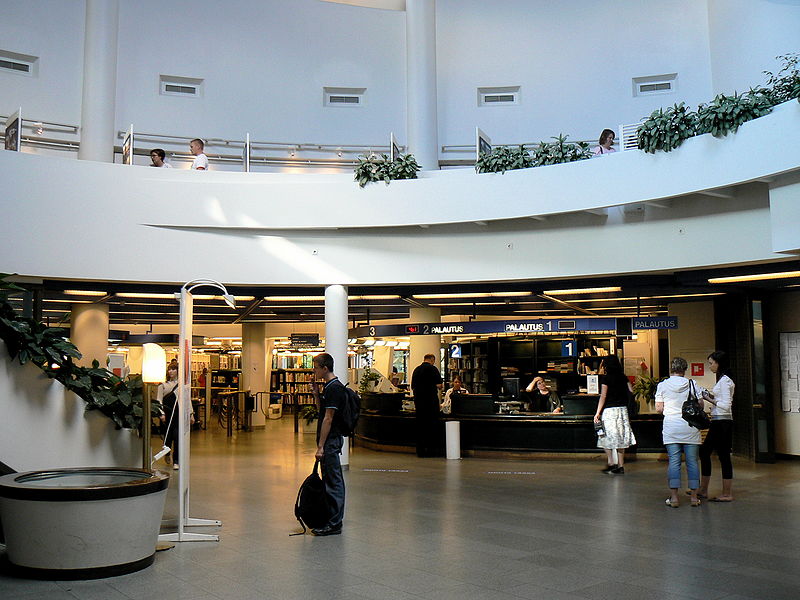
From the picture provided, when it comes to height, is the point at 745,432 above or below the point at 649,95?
below

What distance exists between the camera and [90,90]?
14359 mm

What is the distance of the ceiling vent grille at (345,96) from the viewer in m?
16.4

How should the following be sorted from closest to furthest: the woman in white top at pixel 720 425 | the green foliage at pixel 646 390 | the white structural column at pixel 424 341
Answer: the woman in white top at pixel 720 425 → the green foliage at pixel 646 390 → the white structural column at pixel 424 341

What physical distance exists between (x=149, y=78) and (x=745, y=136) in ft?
37.3

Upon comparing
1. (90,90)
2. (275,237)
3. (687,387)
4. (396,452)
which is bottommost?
(396,452)

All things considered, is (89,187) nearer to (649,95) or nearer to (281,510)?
(281,510)

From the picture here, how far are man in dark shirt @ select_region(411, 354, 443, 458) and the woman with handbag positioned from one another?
Result: 340cm

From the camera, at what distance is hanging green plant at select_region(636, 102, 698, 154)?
10023 mm

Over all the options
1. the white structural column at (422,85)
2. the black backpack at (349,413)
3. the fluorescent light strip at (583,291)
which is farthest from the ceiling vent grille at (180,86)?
the black backpack at (349,413)

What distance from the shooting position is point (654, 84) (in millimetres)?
16250

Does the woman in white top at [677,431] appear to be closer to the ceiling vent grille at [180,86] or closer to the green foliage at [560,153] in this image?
the green foliage at [560,153]

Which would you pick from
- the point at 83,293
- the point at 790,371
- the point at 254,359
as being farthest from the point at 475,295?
the point at 254,359

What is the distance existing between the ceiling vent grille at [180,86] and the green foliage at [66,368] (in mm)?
9157

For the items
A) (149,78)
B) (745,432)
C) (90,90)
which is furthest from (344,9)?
(745,432)
